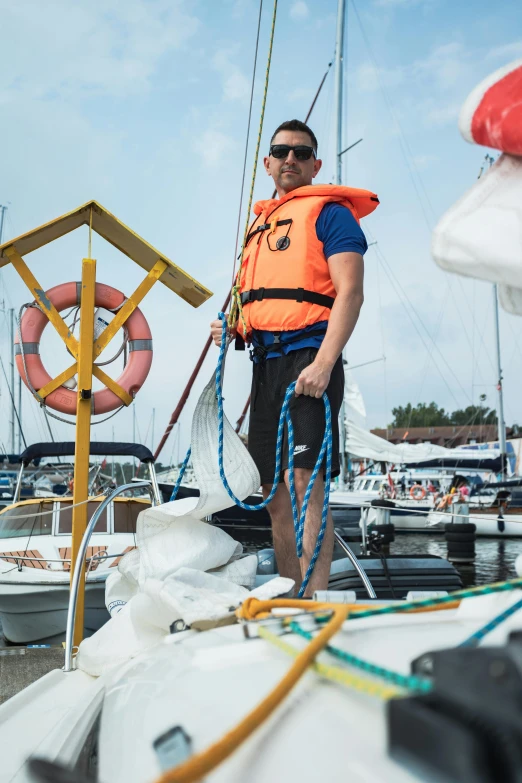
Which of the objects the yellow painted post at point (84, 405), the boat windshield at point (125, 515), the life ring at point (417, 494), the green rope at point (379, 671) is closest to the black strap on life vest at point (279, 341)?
the yellow painted post at point (84, 405)

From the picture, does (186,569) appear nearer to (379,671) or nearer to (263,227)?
(379,671)

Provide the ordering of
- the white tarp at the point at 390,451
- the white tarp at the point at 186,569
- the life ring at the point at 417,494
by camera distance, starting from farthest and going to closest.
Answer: the white tarp at the point at 390,451, the life ring at the point at 417,494, the white tarp at the point at 186,569

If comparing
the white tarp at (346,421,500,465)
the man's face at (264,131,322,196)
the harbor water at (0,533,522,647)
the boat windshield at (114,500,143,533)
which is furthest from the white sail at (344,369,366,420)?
the man's face at (264,131,322,196)

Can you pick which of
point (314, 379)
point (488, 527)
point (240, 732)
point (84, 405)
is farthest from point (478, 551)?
point (240, 732)

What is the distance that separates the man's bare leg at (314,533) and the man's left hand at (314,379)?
325 mm

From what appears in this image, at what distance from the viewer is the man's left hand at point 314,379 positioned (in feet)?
8.51

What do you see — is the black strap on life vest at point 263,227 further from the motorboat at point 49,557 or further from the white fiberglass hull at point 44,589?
the white fiberglass hull at point 44,589

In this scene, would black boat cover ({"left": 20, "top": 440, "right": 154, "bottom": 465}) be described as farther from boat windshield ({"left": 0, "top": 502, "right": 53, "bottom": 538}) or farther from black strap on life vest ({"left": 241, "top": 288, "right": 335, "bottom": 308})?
black strap on life vest ({"left": 241, "top": 288, "right": 335, "bottom": 308})

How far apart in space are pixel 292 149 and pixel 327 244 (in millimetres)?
558

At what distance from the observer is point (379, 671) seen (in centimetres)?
89

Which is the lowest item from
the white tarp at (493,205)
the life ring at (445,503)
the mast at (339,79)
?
the life ring at (445,503)

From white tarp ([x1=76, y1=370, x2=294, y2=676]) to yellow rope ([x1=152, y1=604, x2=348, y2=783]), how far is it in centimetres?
51

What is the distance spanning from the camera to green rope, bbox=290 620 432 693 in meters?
0.78

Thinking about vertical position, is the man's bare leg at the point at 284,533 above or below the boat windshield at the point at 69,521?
above
